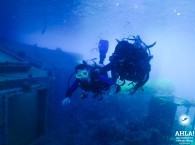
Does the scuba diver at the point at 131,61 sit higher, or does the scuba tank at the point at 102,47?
the scuba tank at the point at 102,47

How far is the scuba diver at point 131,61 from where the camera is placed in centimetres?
356

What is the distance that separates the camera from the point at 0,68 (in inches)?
267

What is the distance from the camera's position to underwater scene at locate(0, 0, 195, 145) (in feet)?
12.4

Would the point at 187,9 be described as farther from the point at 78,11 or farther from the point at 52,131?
the point at 52,131

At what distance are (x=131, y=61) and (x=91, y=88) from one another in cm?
85

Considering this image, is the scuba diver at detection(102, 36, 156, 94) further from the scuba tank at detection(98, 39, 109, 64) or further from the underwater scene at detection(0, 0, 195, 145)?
the scuba tank at detection(98, 39, 109, 64)

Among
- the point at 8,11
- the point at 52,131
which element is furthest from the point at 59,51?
the point at 8,11

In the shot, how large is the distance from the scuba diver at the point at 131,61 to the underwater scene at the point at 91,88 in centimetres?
2

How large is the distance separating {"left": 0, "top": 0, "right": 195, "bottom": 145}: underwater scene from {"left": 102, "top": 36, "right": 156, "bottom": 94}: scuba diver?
2cm
